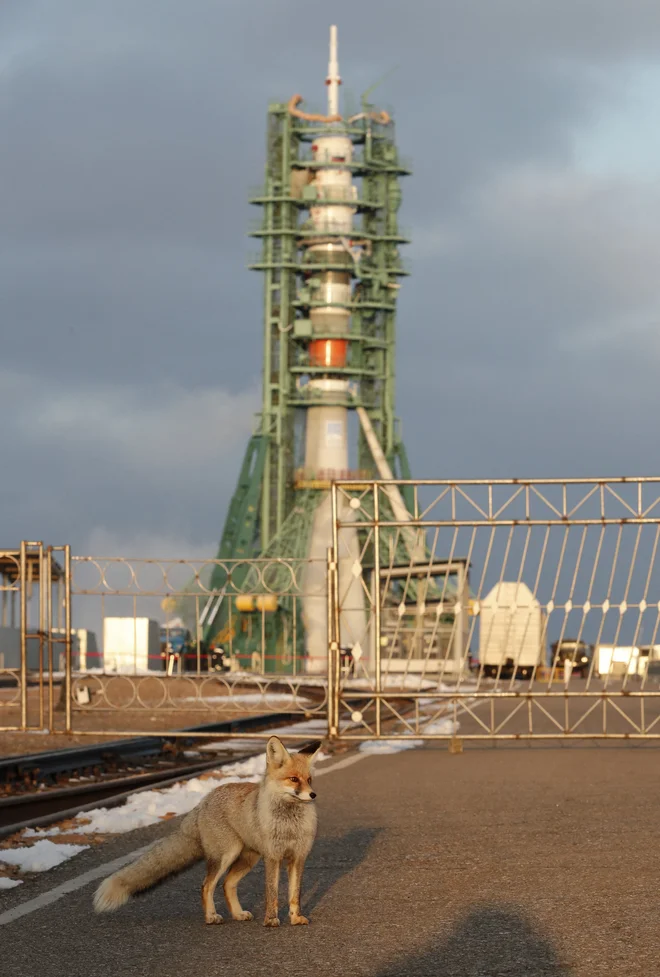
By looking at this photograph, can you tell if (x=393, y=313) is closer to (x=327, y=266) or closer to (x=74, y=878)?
(x=327, y=266)

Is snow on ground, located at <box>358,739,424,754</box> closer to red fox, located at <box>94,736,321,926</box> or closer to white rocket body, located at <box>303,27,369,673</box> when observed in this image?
red fox, located at <box>94,736,321,926</box>

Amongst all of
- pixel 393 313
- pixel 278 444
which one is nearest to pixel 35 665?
pixel 278 444

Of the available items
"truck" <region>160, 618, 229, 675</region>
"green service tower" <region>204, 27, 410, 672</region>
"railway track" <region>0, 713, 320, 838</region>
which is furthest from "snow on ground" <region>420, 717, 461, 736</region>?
"green service tower" <region>204, 27, 410, 672</region>

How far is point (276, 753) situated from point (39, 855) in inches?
126

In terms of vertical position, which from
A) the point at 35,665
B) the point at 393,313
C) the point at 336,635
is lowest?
the point at 35,665

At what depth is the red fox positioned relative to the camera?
302 inches

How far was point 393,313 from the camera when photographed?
318 ft

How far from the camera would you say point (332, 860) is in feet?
33.1

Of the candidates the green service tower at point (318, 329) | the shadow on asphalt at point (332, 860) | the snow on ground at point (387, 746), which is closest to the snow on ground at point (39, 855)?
the shadow on asphalt at point (332, 860)

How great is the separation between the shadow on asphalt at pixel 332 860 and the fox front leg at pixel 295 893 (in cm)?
43

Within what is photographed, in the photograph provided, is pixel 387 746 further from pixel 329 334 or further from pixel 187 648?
pixel 329 334

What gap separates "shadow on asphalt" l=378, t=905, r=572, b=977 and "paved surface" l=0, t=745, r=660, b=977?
1 cm

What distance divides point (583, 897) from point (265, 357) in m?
87.7

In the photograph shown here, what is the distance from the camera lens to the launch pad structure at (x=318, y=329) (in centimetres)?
9244
